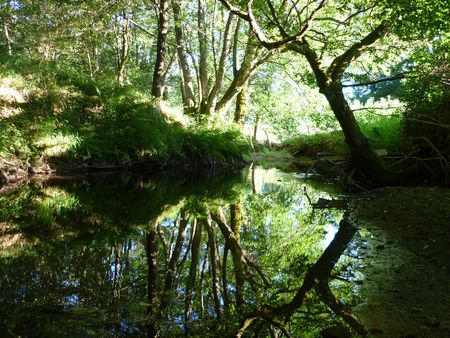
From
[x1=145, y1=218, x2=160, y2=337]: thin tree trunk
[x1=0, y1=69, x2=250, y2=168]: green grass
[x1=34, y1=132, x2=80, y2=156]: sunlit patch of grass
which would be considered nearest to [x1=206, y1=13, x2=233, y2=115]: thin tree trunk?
[x1=0, y1=69, x2=250, y2=168]: green grass

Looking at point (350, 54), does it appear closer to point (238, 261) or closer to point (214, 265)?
point (238, 261)

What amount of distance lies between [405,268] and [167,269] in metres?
1.89

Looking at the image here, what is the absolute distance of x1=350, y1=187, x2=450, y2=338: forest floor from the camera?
2100 mm

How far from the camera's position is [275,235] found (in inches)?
173

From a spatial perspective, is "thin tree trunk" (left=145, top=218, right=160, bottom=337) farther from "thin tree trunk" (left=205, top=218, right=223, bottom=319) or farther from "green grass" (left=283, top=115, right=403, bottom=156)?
"green grass" (left=283, top=115, right=403, bottom=156)

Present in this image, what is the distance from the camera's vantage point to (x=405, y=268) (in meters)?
3.01

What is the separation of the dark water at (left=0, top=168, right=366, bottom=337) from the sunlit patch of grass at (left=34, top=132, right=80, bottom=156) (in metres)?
2.77

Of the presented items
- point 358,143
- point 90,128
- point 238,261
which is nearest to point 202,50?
point 90,128

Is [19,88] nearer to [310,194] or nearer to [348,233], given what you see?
[310,194]

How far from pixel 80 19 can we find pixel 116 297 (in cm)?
1094

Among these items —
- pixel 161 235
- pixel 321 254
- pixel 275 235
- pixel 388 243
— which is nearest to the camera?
pixel 321 254

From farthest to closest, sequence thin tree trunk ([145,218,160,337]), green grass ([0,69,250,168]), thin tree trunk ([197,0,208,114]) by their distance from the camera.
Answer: thin tree trunk ([197,0,208,114])
green grass ([0,69,250,168])
thin tree trunk ([145,218,160,337])

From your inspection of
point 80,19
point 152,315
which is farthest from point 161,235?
point 80,19

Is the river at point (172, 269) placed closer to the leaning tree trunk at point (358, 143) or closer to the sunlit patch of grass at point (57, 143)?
the leaning tree trunk at point (358, 143)
